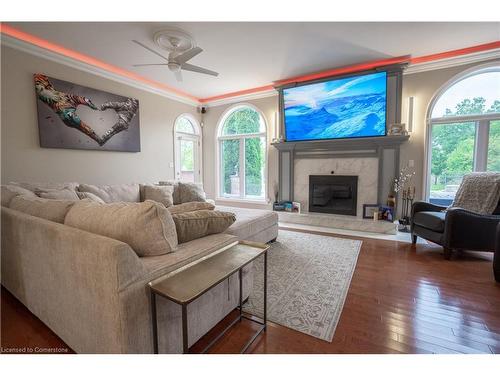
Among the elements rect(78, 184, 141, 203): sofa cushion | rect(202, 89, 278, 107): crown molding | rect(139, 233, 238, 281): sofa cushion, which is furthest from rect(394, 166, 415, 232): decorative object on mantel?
rect(78, 184, 141, 203): sofa cushion

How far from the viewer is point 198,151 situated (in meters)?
6.21

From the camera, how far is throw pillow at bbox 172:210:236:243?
156cm

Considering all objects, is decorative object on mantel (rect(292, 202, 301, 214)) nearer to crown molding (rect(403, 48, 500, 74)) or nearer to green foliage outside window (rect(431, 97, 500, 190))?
green foliage outside window (rect(431, 97, 500, 190))

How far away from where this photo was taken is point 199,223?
1658 mm

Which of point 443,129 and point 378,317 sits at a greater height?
point 443,129

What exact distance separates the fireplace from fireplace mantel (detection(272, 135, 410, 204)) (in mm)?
422

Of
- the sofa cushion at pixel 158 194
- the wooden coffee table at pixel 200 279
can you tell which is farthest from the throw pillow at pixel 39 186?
the wooden coffee table at pixel 200 279

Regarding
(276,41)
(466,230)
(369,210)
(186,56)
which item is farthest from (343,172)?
(186,56)

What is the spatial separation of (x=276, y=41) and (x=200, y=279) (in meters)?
3.32

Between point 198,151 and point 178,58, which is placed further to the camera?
point 198,151

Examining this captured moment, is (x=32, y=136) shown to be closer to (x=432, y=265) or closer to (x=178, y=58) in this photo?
(x=178, y=58)

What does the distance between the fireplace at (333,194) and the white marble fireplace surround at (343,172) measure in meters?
0.08
